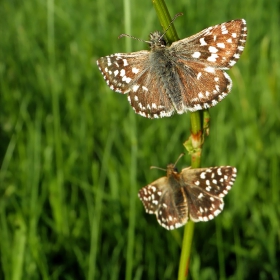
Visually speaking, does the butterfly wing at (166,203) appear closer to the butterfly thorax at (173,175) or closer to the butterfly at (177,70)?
the butterfly thorax at (173,175)

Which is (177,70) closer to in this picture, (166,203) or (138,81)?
(138,81)

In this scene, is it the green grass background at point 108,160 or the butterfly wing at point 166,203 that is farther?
the green grass background at point 108,160

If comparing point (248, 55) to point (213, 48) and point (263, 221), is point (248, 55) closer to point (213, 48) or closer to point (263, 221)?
point (263, 221)

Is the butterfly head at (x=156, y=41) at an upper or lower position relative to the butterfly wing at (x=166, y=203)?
upper

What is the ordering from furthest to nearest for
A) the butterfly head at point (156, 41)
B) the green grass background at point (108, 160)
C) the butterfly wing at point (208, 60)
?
the green grass background at point (108, 160) → the butterfly head at point (156, 41) → the butterfly wing at point (208, 60)

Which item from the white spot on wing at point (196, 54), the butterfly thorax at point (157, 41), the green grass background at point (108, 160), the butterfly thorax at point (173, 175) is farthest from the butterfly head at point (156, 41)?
the green grass background at point (108, 160)

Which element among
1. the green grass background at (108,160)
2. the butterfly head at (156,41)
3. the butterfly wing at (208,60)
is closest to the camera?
the butterfly wing at (208,60)

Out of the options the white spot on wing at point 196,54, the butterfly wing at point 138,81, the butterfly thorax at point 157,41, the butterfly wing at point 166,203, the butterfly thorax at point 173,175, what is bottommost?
the butterfly wing at point 166,203
